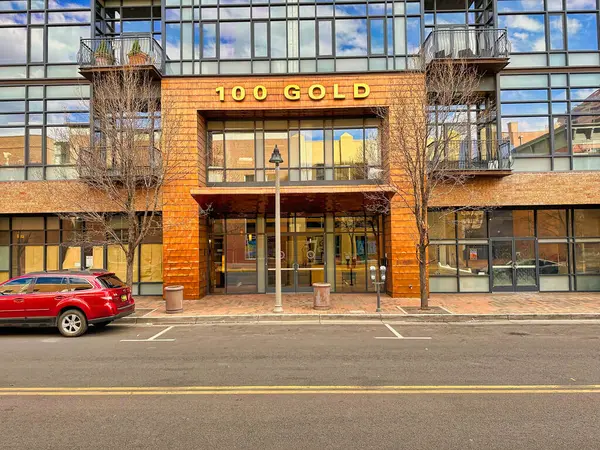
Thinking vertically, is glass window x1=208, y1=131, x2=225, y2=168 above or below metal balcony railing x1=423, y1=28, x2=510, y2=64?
below

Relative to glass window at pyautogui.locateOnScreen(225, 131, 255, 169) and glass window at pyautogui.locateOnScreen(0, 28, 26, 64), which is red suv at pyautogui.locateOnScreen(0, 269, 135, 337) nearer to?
glass window at pyautogui.locateOnScreen(225, 131, 255, 169)

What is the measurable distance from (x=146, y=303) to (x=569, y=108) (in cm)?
1821

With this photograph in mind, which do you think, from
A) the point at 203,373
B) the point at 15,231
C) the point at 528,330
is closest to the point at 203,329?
the point at 203,373

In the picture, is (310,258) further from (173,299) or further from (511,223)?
(511,223)

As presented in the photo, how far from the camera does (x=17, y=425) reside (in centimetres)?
465

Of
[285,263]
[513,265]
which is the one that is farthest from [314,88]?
[513,265]

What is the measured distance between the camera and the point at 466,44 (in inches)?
611

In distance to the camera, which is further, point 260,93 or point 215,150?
point 215,150

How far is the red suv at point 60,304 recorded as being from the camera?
9812mm

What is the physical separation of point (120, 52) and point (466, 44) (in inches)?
543

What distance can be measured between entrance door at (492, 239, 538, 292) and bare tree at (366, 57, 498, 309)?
335 centimetres

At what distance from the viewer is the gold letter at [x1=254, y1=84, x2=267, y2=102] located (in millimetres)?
15328

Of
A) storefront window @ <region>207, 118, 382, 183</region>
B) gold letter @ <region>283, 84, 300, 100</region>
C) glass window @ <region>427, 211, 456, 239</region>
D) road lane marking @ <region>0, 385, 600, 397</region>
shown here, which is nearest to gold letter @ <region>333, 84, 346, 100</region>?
storefront window @ <region>207, 118, 382, 183</region>

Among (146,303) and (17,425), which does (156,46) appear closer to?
(146,303)
